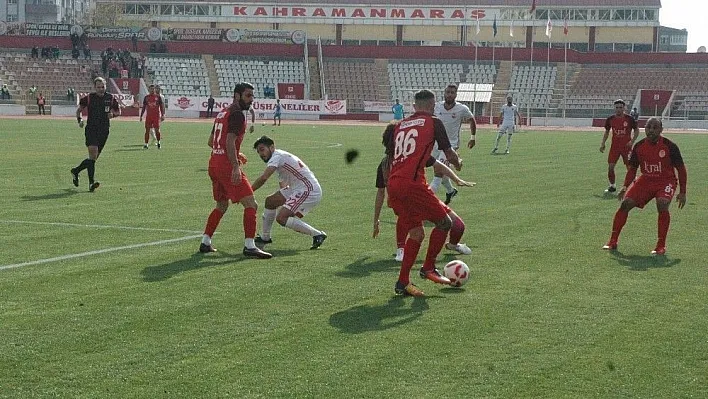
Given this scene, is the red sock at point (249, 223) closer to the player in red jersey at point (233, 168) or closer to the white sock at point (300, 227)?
the player in red jersey at point (233, 168)

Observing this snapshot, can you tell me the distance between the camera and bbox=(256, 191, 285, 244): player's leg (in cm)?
1262

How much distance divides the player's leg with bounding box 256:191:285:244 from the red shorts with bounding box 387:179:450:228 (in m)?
3.29

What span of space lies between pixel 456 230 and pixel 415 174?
1767 millimetres

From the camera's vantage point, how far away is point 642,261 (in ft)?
38.7

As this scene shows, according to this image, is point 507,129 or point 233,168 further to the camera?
point 507,129

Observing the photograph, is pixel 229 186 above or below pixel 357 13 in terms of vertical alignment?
Result: below

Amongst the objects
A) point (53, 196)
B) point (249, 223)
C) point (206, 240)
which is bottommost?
point (53, 196)

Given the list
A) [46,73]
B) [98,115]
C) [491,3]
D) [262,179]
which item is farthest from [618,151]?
[491,3]

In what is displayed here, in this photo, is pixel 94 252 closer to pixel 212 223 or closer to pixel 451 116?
pixel 212 223

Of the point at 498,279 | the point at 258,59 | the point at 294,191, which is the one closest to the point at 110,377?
the point at 498,279

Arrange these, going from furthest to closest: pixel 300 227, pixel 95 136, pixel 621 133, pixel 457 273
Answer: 1. pixel 621 133
2. pixel 95 136
3. pixel 300 227
4. pixel 457 273

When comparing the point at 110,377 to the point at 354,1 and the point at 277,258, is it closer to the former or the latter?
the point at 277,258

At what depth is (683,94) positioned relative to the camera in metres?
78.4

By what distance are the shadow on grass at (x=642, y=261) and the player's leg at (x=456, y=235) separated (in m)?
1.70
